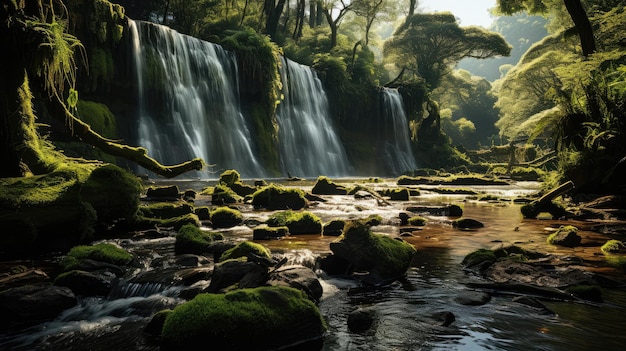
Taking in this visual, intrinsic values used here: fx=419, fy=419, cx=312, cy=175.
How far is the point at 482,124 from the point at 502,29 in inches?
3379

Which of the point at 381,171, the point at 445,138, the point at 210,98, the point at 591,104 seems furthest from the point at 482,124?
the point at 591,104

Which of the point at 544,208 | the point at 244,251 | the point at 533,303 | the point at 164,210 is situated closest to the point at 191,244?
the point at 244,251

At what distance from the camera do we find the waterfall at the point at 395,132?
4828 cm

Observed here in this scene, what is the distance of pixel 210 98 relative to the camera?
30.4 meters

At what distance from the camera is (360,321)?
175 inches

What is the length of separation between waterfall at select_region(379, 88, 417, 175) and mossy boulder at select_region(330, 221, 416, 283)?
41.8 meters

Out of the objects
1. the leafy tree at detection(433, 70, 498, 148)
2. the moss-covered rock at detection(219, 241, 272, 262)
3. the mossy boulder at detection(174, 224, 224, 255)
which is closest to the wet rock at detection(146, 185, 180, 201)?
the mossy boulder at detection(174, 224, 224, 255)

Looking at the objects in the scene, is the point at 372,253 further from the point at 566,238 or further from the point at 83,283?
the point at 566,238

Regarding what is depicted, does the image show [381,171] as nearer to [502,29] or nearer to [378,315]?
[378,315]

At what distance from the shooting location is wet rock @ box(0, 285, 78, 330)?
4.46 metres

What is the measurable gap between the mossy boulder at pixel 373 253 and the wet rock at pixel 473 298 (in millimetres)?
1124

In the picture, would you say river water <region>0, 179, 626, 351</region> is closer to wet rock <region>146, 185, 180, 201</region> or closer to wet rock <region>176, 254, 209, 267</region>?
wet rock <region>176, 254, 209, 267</region>

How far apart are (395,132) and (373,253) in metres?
44.0

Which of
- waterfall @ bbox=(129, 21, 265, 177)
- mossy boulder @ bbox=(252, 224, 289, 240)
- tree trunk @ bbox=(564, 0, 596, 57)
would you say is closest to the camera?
mossy boulder @ bbox=(252, 224, 289, 240)
